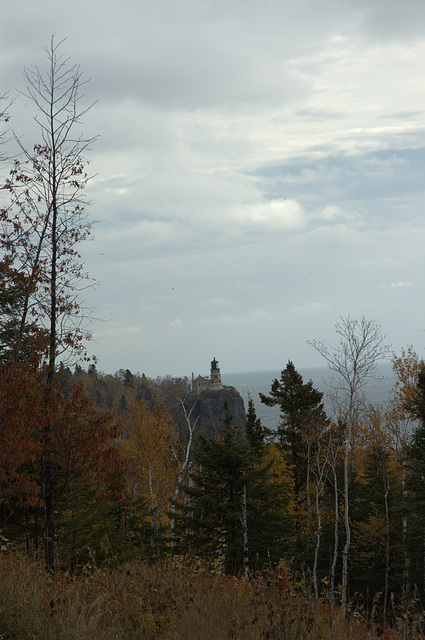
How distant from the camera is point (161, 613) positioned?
17.7 feet

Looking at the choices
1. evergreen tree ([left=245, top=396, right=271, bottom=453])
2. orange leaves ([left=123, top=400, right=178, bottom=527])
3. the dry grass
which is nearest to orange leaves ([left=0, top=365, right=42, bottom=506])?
the dry grass

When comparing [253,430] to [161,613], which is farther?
[253,430]

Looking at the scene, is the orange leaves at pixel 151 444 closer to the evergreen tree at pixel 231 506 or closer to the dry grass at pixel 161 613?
the evergreen tree at pixel 231 506

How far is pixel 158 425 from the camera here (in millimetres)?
38000

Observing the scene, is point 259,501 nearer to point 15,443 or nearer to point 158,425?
point 15,443

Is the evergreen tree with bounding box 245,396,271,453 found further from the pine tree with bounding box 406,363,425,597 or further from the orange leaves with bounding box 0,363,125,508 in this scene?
the orange leaves with bounding box 0,363,125,508

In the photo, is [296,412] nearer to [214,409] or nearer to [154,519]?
[154,519]

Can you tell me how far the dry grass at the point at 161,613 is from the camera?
4641 millimetres

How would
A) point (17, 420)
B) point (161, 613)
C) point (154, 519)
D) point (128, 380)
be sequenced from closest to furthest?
point (161, 613), point (17, 420), point (154, 519), point (128, 380)

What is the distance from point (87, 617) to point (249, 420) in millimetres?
25853

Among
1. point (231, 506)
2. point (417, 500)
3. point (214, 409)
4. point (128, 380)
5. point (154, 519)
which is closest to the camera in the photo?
point (417, 500)

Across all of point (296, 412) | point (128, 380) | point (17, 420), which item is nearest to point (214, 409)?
point (128, 380)

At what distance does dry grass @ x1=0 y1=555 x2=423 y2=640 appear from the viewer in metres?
4.64

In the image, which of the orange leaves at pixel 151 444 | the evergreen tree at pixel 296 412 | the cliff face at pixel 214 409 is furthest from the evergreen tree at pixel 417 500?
the cliff face at pixel 214 409
